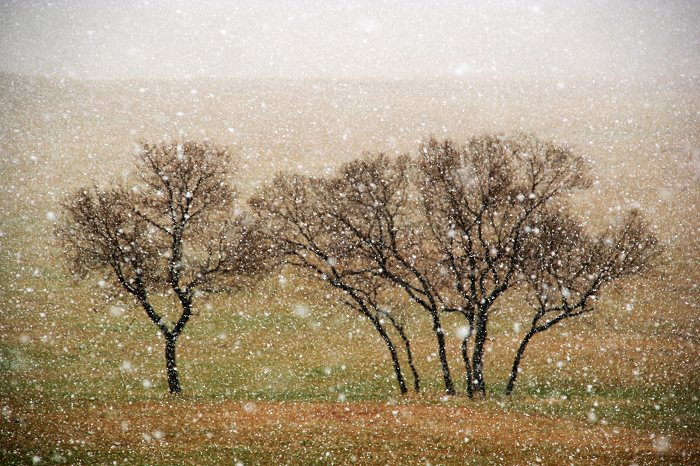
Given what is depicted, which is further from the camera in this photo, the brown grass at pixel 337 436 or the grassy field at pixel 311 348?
the grassy field at pixel 311 348

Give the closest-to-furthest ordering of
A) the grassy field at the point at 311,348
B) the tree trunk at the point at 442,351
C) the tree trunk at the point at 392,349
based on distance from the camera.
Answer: the grassy field at the point at 311,348
the tree trunk at the point at 442,351
the tree trunk at the point at 392,349

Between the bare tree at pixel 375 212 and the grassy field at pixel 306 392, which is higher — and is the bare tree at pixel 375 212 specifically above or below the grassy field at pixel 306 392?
above

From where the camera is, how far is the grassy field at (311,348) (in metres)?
16.4

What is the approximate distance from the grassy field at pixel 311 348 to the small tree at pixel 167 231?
65.6 inches

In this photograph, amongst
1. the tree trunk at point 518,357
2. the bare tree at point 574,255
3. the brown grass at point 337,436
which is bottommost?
the brown grass at point 337,436

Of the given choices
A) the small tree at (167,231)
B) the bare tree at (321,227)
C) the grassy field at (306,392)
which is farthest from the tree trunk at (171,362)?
the bare tree at (321,227)

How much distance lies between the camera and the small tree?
20.6m

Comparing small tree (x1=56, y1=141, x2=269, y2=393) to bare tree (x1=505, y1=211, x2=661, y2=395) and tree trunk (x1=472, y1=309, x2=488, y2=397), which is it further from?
bare tree (x1=505, y1=211, x2=661, y2=395)

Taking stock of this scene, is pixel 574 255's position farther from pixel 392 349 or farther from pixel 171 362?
pixel 171 362

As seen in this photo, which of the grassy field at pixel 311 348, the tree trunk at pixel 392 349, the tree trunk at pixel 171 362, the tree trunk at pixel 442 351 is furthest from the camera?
the tree trunk at pixel 171 362

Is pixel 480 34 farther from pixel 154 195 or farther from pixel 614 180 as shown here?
pixel 154 195

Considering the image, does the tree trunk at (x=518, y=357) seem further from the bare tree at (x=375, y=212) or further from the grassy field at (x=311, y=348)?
the bare tree at (x=375, y=212)

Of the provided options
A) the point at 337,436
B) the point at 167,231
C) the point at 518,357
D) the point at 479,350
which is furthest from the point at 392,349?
the point at 167,231

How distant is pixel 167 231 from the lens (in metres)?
21.4
